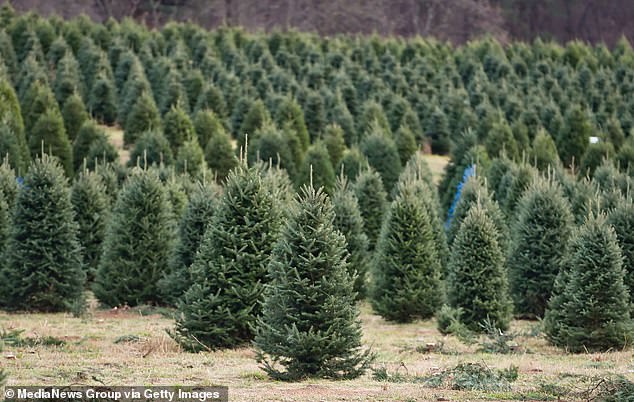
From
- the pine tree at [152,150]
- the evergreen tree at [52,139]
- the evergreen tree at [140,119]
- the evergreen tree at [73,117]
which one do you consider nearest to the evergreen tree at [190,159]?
the pine tree at [152,150]

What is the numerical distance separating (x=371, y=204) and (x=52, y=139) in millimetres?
12336

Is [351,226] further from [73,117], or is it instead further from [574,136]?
[574,136]

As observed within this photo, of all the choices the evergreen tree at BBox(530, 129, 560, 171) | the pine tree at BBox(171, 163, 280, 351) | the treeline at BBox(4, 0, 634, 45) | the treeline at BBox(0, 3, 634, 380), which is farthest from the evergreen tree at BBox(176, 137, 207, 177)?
the treeline at BBox(4, 0, 634, 45)

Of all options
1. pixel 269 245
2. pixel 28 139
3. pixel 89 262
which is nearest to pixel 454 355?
pixel 269 245

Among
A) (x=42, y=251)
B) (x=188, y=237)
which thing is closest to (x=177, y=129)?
(x=42, y=251)

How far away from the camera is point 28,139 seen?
37.8 meters

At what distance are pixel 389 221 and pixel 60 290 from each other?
6.67m

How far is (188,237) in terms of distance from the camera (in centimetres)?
2181

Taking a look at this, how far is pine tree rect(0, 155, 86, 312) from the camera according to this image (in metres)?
22.2

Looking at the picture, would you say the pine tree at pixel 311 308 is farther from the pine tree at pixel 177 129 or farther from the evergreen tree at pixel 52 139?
the pine tree at pixel 177 129

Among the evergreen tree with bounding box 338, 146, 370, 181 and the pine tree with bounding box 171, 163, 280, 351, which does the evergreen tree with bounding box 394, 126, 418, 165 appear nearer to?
the evergreen tree with bounding box 338, 146, 370, 181

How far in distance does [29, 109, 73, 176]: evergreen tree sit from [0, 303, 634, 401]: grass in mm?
13462

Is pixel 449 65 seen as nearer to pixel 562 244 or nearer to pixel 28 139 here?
pixel 28 139

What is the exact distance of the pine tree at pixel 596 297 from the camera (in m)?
18.5
